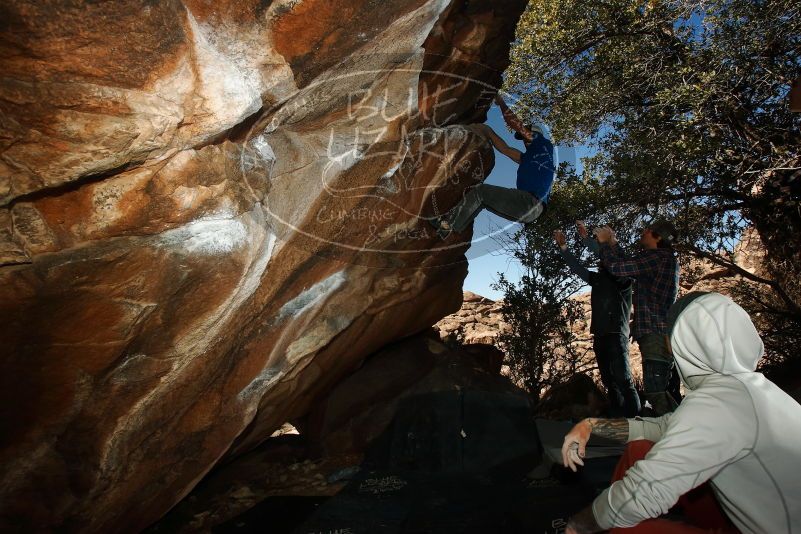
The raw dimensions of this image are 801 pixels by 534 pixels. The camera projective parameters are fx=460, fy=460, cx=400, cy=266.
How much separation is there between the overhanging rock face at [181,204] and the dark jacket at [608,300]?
254 centimetres

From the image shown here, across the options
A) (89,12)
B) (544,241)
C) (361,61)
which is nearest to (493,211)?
(361,61)

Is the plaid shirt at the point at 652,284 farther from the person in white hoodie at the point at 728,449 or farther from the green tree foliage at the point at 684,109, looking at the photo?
the person in white hoodie at the point at 728,449

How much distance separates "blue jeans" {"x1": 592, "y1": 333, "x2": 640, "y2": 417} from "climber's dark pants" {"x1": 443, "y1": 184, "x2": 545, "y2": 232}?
5.82ft

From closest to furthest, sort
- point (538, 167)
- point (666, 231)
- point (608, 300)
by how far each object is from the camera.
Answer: point (666, 231)
point (538, 167)
point (608, 300)

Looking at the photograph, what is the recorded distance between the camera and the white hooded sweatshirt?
1.78 meters

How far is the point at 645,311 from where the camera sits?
4809 millimetres

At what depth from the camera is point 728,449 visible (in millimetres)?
1784

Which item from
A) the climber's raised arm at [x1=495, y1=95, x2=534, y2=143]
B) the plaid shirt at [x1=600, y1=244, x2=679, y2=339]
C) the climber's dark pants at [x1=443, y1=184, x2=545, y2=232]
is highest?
the climber's raised arm at [x1=495, y1=95, x2=534, y2=143]

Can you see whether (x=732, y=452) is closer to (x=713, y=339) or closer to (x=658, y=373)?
(x=713, y=339)

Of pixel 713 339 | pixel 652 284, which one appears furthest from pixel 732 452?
pixel 652 284

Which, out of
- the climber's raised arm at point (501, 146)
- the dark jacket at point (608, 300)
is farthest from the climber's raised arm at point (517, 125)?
the dark jacket at point (608, 300)

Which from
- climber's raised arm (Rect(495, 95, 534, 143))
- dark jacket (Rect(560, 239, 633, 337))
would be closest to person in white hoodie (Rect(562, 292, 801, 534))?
climber's raised arm (Rect(495, 95, 534, 143))

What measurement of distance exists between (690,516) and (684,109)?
6.43m

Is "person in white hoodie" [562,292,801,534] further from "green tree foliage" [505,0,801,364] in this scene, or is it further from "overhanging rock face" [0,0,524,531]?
"green tree foliage" [505,0,801,364]
